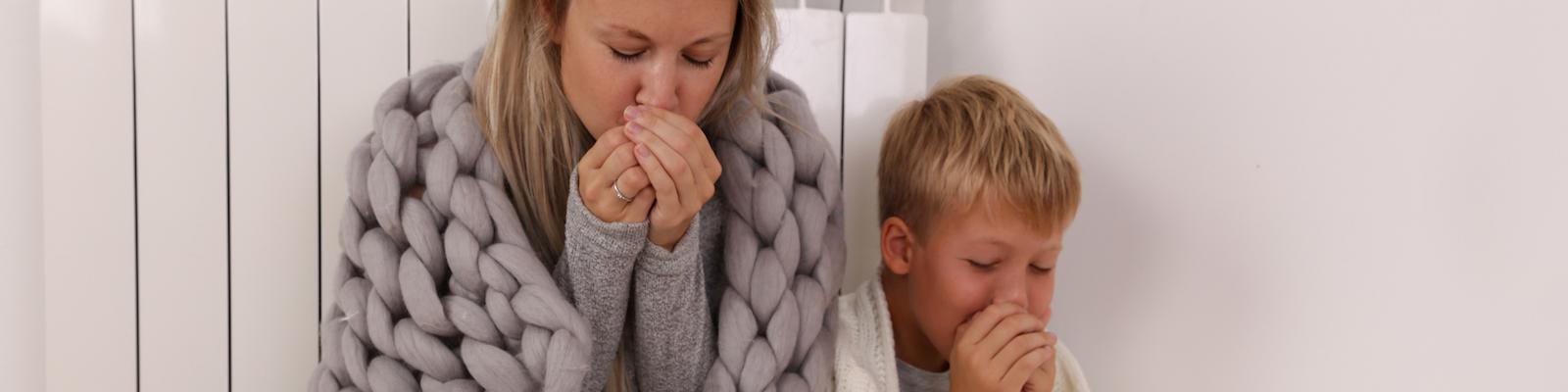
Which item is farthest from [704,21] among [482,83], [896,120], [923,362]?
[923,362]

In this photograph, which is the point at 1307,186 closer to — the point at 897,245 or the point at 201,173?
the point at 897,245

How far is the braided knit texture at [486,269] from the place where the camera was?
3.18 feet

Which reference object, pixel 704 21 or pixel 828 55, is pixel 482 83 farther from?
pixel 828 55

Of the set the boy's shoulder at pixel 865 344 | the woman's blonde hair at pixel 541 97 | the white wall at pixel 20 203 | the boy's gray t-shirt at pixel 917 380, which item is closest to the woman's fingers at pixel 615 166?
the woman's blonde hair at pixel 541 97

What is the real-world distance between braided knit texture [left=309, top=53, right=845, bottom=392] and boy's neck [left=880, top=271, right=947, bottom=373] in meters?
0.12

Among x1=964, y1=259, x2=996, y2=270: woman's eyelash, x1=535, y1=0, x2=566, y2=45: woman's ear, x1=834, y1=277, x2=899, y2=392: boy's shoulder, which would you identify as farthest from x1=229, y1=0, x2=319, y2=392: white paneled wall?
x1=964, y1=259, x2=996, y2=270: woman's eyelash

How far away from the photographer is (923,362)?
4.03 feet

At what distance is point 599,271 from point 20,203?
0.52 meters

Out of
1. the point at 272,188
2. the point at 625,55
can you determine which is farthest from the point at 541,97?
the point at 272,188

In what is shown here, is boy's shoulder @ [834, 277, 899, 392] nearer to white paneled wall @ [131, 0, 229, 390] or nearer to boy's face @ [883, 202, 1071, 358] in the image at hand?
boy's face @ [883, 202, 1071, 358]

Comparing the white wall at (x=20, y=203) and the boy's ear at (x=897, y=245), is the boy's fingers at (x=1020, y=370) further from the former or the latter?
the white wall at (x=20, y=203)

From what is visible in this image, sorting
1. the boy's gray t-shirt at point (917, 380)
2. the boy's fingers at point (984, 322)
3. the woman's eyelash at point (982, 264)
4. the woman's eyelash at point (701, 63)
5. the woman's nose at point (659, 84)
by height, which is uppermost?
the woman's eyelash at point (701, 63)

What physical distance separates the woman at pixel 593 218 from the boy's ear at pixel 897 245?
7 cm

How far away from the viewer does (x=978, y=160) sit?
1.10 metres
